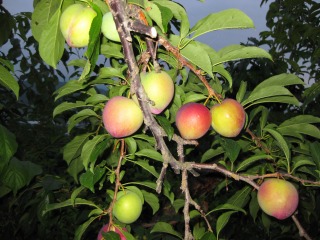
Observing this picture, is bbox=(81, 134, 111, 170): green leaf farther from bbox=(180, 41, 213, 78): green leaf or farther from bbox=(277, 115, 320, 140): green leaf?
bbox=(277, 115, 320, 140): green leaf

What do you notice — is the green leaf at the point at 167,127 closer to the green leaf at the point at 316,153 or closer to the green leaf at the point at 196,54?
the green leaf at the point at 196,54

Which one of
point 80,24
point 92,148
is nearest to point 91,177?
point 92,148

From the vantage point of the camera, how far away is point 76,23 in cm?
81

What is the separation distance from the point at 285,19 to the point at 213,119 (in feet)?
10.4

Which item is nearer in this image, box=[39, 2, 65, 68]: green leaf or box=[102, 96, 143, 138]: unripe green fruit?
box=[39, 2, 65, 68]: green leaf

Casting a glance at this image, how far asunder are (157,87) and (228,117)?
0.36m

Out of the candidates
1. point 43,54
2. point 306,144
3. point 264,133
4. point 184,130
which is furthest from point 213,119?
point 306,144

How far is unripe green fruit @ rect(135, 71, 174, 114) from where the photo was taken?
0.89m

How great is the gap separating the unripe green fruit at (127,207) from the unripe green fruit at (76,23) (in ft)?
1.99

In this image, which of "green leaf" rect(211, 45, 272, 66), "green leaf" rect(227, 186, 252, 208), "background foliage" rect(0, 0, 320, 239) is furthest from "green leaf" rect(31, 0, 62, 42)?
"green leaf" rect(227, 186, 252, 208)

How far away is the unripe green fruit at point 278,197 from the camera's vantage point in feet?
4.40

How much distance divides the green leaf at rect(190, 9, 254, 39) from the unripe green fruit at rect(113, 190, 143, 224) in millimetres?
619

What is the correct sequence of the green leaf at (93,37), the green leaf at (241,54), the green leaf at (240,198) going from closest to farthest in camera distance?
the green leaf at (93,37) → the green leaf at (241,54) → the green leaf at (240,198)

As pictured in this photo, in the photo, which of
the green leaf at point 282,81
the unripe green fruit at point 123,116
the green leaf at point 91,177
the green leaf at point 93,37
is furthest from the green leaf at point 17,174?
the green leaf at point 282,81
